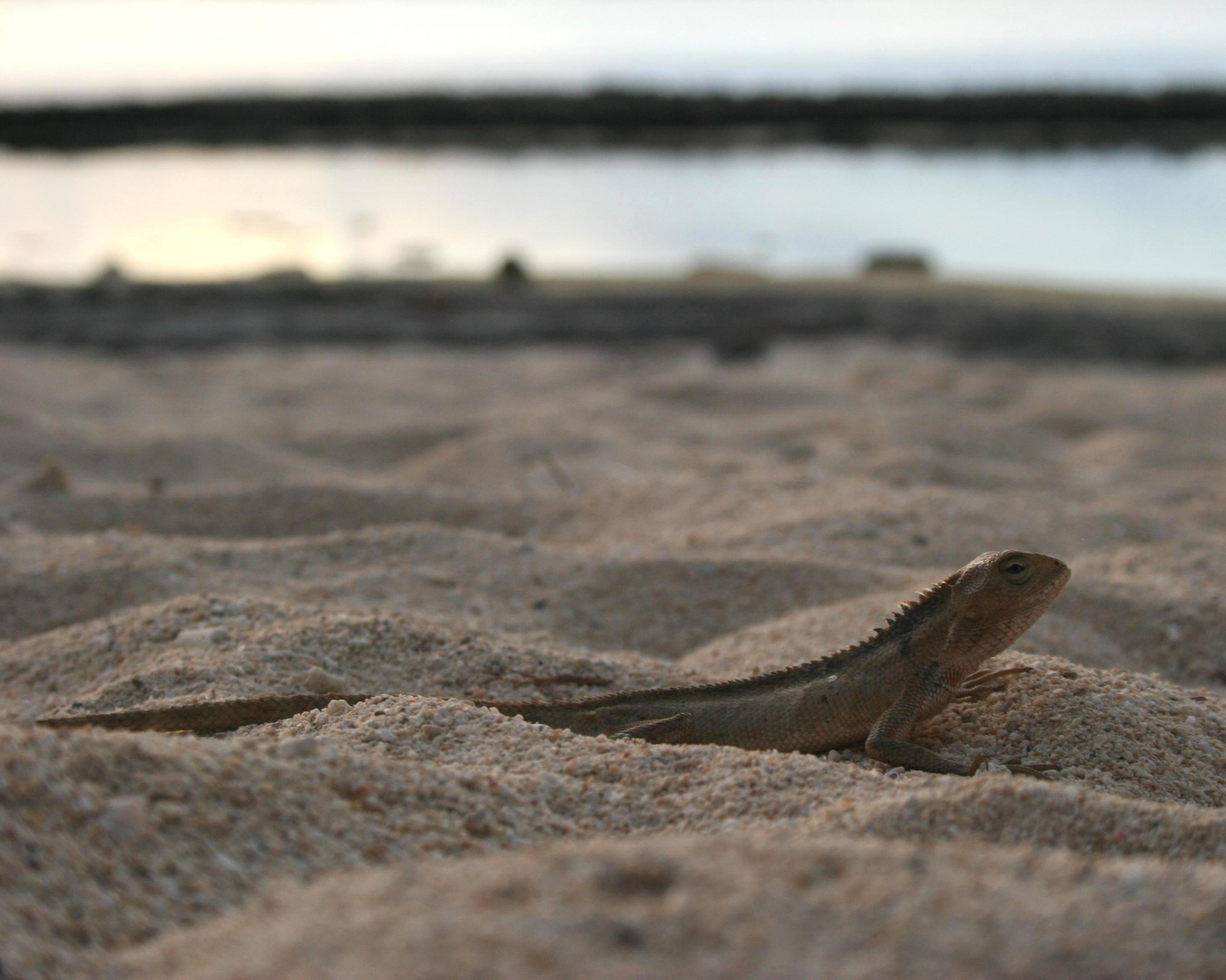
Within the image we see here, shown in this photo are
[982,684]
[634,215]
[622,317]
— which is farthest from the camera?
[634,215]

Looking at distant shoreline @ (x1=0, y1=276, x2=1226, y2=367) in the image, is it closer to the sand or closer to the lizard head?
the sand

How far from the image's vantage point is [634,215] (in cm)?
1873

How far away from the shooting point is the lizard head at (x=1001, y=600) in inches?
108

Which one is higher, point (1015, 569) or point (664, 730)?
point (1015, 569)

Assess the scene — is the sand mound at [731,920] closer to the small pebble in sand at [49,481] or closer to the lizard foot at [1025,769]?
the lizard foot at [1025,769]

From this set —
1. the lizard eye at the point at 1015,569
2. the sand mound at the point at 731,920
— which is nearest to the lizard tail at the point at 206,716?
the sand mound at the point at 731,920

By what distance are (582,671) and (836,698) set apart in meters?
0.80

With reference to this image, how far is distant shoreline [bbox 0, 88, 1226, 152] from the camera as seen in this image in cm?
2716

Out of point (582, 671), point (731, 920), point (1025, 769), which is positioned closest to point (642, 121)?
point (582, 671)

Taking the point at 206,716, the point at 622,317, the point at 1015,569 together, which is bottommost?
the point at 206,716

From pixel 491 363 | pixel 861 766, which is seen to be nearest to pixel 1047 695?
pixel 861 766

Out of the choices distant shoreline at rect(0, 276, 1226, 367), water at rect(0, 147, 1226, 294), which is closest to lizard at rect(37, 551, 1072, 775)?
distant shoreline at rect(0, 276, 1226, 367)

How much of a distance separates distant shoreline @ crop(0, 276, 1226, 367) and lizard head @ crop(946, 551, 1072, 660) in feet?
22.4

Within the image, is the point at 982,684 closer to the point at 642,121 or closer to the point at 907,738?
the point at 907,738
